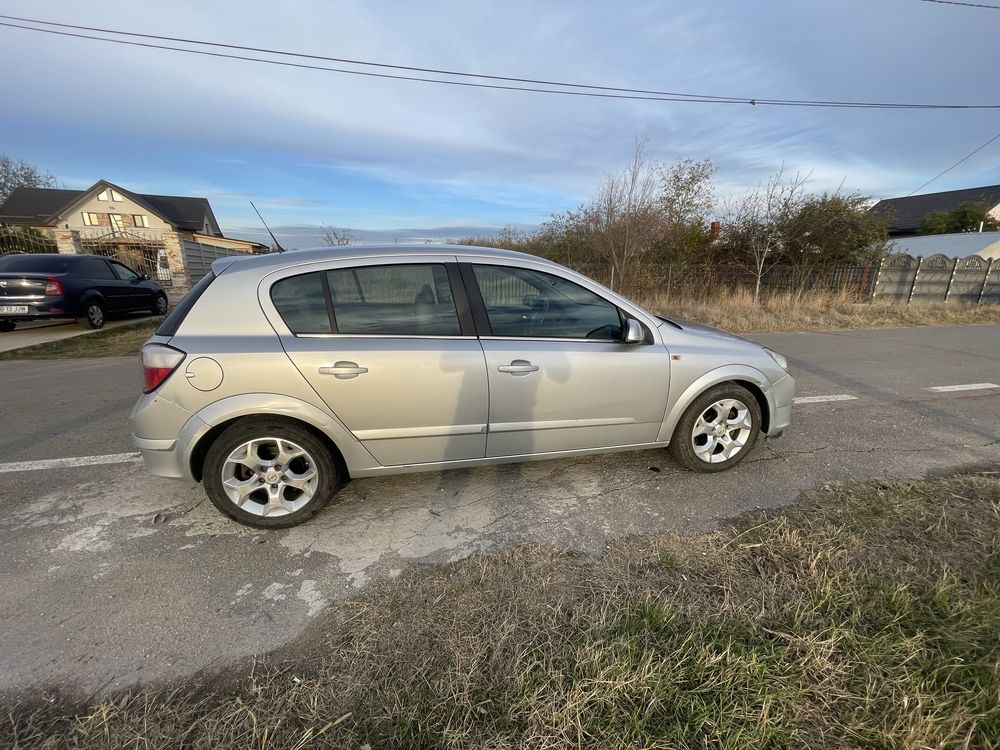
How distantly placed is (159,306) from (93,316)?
225 cm

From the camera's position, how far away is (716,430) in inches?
128

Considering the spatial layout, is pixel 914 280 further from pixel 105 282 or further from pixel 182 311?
pixel 105 282

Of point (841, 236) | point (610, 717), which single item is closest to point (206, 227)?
point (841, 236)

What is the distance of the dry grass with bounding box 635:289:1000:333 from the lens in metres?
11.0

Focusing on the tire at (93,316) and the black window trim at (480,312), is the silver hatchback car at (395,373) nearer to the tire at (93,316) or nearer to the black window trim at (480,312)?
the black window trim at (480,312)

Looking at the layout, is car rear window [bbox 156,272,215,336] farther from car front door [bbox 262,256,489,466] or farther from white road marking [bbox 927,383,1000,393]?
white road marking [bbox 927,383,1000,393]

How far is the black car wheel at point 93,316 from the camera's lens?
8953 millimetres

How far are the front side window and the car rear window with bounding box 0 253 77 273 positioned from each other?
10599 mm

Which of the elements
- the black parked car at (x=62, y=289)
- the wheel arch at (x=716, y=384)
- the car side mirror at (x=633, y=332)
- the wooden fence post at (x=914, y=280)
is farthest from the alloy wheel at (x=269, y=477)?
the wooden fence post at (x=914, y=280)

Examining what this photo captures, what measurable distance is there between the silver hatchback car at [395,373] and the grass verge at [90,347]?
6.62 m

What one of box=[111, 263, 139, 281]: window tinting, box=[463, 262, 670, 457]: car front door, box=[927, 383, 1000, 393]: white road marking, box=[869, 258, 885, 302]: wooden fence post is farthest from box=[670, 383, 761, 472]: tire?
box=[869, 258, 885, 302]: wooden fence post

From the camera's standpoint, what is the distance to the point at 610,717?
1.47m

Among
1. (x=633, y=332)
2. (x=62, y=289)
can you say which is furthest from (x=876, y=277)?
(x=62, y=289)

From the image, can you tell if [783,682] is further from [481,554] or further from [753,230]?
[753,230]
